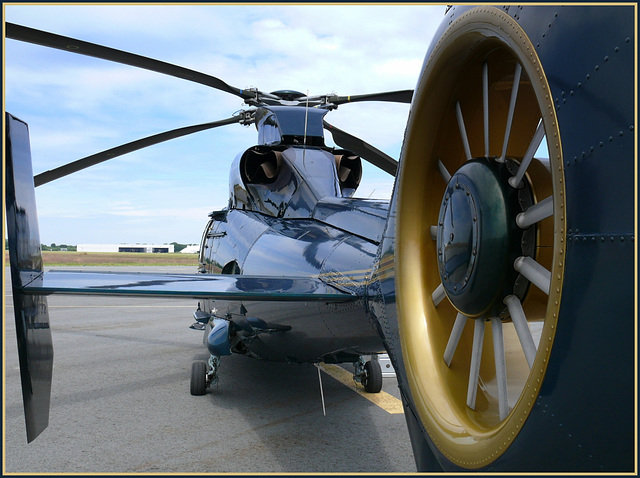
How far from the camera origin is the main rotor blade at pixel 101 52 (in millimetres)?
4785

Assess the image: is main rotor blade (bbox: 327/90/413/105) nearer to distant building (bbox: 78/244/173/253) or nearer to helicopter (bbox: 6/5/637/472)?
helicopter (bbox: 6/5/637/472)

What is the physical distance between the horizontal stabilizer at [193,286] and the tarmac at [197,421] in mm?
976

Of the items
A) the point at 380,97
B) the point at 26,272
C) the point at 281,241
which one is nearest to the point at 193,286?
the point at 26,272

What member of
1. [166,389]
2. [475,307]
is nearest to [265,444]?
[166,389]

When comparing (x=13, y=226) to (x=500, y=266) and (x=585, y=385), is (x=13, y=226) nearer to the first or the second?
(x=500, y=266)

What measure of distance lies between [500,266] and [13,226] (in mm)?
2423

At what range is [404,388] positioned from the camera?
240cm

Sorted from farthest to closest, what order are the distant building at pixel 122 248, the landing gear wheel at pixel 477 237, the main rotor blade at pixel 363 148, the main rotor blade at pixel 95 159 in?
the distant building at pixel 122 248
the main rotor blade at pixel 363 148
the main rotor blade at pixel 95 159
the landing gear wheel at pixel 477 237

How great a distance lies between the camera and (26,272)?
9.84ft

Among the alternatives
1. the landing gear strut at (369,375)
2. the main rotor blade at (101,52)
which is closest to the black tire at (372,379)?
the landing gear strut at (369,375)

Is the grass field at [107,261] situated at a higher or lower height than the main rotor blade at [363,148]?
lower

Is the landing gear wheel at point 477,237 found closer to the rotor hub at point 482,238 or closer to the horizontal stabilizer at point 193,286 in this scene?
the rotor hub at point 482,238

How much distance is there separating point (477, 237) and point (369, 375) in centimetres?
491

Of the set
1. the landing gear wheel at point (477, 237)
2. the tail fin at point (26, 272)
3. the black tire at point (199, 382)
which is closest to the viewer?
the landing gear wheel at point (477, 237)
